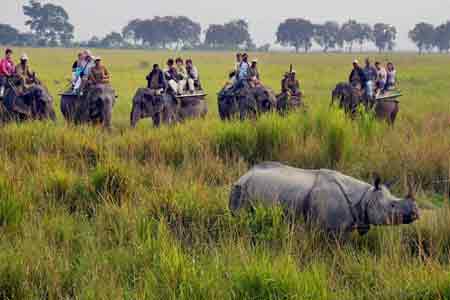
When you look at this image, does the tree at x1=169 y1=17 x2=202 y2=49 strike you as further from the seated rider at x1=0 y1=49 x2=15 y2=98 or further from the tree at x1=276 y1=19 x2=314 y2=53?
the seated rider at x1=0 y1=49 x2=15 y2=98

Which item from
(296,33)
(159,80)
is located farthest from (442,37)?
(159,80)

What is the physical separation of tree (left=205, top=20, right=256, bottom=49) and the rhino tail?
3670 inches

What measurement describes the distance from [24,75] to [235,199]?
9150mm

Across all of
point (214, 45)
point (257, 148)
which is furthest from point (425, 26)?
point (257, 148)

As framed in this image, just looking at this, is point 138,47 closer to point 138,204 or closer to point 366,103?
point 366,103

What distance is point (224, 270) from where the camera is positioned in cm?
396

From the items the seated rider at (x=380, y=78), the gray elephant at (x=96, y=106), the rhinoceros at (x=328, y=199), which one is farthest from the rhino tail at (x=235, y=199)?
the seated rider at (x=380, y=78)

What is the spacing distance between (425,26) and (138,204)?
99290 millimetres

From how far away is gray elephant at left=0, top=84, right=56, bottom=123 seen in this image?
12.2 metres

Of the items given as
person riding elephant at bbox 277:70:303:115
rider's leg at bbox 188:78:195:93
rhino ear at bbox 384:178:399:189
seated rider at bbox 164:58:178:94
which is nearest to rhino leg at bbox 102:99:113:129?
seated rider at bbox 164:58:178:94

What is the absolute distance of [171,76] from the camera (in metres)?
14.1

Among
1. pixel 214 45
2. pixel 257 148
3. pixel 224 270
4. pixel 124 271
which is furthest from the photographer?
pixel 214 45

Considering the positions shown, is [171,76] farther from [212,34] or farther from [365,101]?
[212,34]

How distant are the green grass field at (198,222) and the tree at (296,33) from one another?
89297mm
